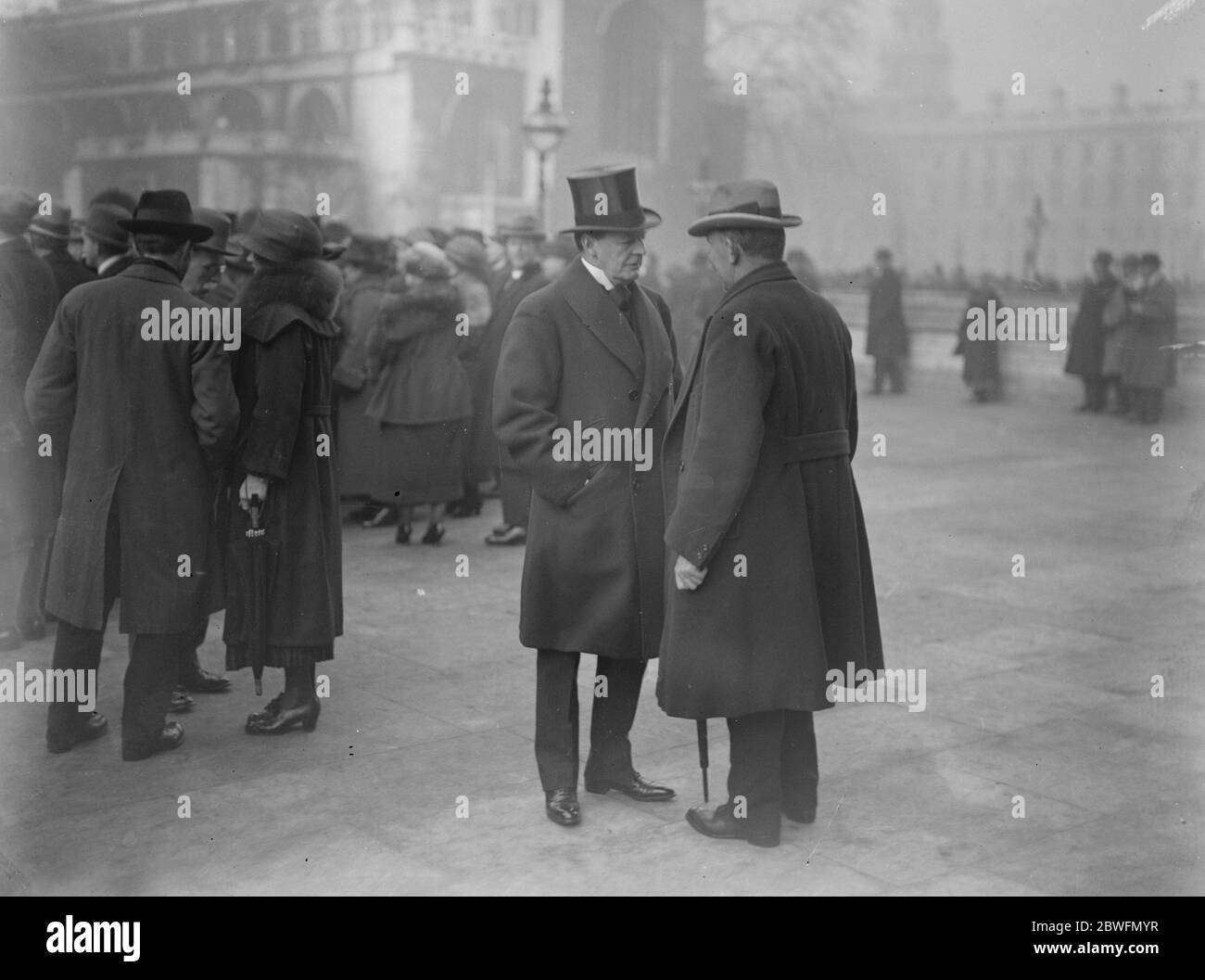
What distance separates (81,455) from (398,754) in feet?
5.00

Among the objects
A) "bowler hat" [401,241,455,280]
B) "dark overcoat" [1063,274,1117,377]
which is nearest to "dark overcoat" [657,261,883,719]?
"bowler hat" [401,241,455,280]

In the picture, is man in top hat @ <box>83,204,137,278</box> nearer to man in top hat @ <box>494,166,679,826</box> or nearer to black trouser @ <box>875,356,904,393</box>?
man in top hat @ <box>494,166,679,826</box>

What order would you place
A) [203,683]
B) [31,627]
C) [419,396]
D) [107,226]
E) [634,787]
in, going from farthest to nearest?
[419,396] < [31,627] < [107,226] < [203,683] < [634,787]

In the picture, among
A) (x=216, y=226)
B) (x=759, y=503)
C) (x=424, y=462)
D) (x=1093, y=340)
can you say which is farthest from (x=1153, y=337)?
(x=759, y=503)

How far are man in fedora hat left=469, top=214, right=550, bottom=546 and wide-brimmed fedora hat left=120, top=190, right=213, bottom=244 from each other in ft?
13.8

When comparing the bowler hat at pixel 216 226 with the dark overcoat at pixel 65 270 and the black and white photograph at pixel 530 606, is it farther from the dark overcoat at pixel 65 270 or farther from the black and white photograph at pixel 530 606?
the dark overcoat at pixel 65 270

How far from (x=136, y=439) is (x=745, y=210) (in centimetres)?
228

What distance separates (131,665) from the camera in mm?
5180

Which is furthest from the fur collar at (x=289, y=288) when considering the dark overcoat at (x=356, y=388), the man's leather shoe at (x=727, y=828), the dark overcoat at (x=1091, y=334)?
the dark overcoat at (x=1091, y=334)

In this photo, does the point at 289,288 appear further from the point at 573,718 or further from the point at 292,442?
the point at 573,718

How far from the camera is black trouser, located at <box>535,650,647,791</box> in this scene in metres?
4.64
